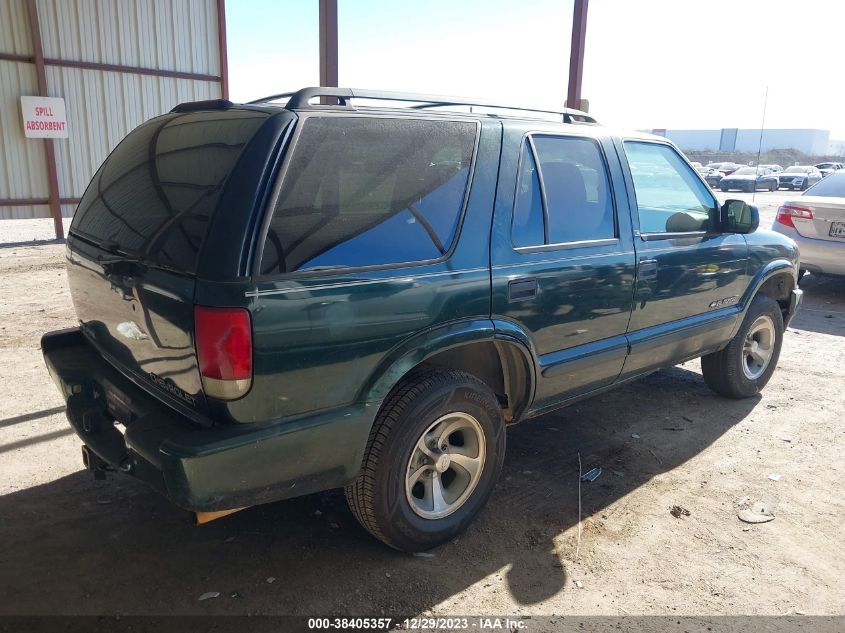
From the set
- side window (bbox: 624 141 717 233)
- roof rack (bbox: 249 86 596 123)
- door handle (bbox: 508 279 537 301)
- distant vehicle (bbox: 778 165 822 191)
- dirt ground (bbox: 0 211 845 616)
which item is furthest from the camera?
distant vehicle (bbox: 778 165 822 191)

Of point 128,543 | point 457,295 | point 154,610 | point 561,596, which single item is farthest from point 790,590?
point 128,543

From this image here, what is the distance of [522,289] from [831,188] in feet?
25.2

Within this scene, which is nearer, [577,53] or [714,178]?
[577,53]

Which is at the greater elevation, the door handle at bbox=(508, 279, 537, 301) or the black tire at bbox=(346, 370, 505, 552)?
the door handle at bbox=(508, 279, 537, 301)

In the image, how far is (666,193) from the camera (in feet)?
13.2

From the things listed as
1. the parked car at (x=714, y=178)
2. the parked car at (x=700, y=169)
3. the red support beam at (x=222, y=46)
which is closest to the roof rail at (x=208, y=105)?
the parked car at (x=700, y=169)

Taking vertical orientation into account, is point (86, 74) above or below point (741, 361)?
above

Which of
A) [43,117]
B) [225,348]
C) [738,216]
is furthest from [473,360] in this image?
[43,117]

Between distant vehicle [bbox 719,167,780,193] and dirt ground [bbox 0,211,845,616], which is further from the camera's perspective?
distant vehicle [bbox 719,167,780,193]

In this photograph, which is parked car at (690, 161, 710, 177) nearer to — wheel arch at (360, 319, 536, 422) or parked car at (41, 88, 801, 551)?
parked car at (41, 88, 801, 551)

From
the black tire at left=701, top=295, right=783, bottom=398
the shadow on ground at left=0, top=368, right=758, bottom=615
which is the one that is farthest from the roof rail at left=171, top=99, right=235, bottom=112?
the black tire at left=701, top=295, right=783, bottom=398

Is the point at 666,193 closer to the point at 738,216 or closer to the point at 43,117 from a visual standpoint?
the point at 738,216

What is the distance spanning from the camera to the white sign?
442 inches

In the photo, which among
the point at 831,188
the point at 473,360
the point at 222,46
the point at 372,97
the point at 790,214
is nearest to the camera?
the point at 372,97
